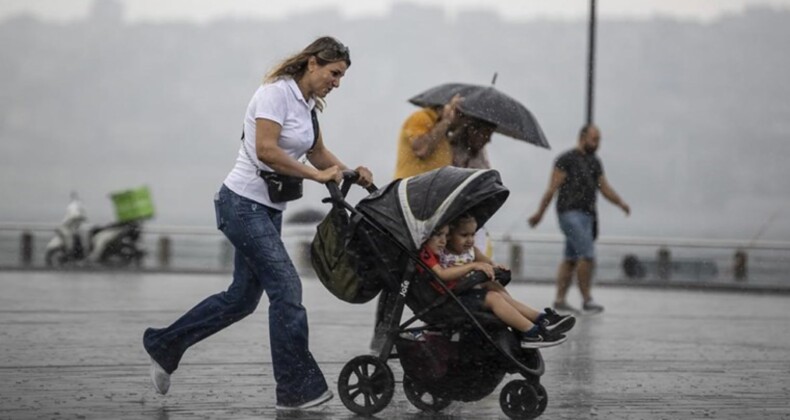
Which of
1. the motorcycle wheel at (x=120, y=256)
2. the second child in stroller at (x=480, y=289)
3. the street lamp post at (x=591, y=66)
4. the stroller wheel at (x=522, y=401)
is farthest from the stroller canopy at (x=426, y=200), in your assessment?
the motorcycle wheel at (x=120, y=256)

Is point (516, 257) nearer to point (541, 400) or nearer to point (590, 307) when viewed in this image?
point (590, 307)

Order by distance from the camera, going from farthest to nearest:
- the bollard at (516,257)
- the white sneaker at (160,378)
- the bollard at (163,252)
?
1. the bollard at (163,252)
2. the bollard at (516,257)
3. the white sneaker at (160,378)

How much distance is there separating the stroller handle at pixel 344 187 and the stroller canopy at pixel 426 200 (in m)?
→ 0.14

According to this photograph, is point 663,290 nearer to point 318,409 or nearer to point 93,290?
point 93,290

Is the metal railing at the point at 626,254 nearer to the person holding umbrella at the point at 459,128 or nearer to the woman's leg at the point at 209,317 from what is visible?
the person holding umbrella at the point at 459,128

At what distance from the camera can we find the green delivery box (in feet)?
98.4

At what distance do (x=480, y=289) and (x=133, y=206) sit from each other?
2285 centimetres

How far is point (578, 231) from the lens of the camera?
17.2m

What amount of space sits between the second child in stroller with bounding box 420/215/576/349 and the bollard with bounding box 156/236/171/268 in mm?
24377

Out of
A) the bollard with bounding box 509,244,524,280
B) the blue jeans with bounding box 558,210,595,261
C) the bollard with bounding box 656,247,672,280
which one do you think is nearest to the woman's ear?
the blue jeans with bounding box 558,210,595,261

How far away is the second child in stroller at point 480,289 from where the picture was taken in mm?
7852

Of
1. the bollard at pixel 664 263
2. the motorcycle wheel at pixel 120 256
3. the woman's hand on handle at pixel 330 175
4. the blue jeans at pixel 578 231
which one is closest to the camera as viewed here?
the woman's hand on handle at pixel 330 175

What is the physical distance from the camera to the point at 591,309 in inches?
717

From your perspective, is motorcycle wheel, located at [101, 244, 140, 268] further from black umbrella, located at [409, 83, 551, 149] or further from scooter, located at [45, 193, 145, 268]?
black umbrella, located at [409, 83, 551, 149]
